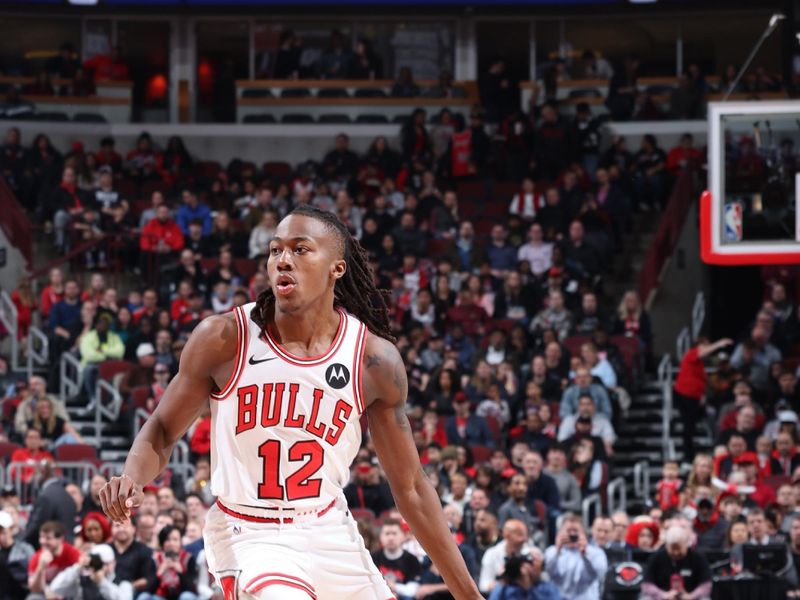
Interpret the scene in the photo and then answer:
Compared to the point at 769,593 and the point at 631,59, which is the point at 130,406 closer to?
the point at 769,593

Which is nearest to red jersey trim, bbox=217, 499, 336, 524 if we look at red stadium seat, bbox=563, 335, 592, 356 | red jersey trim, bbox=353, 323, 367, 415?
red jersey trim, bbox=353, 323, 367, 415

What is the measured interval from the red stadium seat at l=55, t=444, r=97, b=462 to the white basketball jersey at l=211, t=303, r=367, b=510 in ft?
34.6

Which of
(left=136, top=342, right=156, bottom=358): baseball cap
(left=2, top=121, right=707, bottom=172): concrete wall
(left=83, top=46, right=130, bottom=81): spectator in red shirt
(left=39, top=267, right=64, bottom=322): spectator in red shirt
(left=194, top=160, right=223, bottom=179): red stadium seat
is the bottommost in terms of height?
(left=136, top=342, right=156, bottom=358): baseball cap

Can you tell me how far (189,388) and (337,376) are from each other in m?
0.57

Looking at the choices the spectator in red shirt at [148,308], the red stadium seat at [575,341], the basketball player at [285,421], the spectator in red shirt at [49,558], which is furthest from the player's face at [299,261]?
the spectator in red shirt at [148,308]

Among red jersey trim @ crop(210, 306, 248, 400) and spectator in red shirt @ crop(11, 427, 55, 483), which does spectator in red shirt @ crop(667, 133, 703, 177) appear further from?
red jersey trim @ crop(210, 306, 248, 400)

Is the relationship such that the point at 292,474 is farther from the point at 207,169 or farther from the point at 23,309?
the point at 207,169

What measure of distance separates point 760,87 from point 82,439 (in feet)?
36.8

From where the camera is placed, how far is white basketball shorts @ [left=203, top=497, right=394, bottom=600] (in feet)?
18.5

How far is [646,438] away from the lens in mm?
18406

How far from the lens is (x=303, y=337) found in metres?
5.93

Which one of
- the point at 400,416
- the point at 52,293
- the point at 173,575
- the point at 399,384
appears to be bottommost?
the point at 173,575

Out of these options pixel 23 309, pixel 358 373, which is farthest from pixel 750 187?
pixel 23 309

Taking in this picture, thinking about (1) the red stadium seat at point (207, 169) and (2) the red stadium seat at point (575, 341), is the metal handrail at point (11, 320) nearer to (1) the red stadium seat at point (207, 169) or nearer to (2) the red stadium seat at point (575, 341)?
(1) the red stadium seat at point (207, 169)
